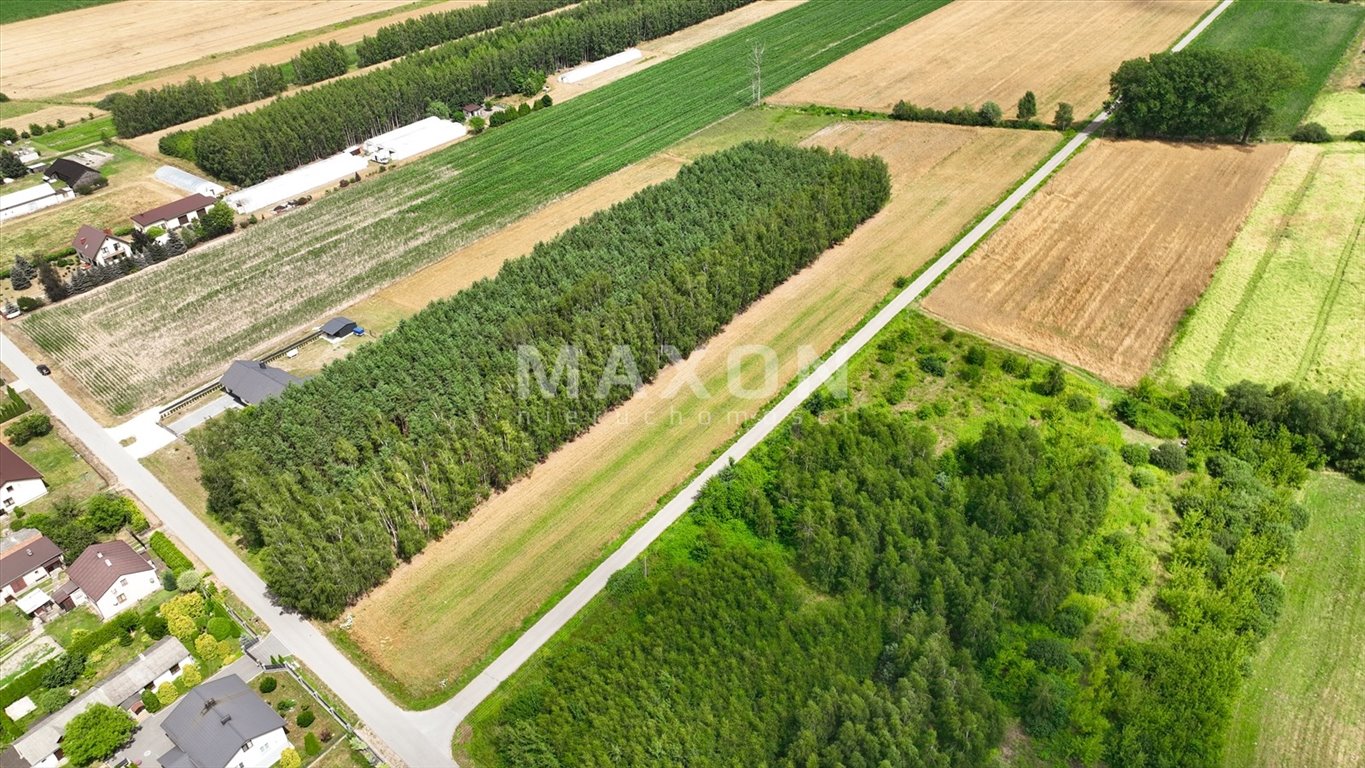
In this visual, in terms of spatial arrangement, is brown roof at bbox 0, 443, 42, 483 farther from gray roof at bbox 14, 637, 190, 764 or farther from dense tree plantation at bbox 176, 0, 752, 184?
dense tree plantation at bbox 176, 0, 752, 184

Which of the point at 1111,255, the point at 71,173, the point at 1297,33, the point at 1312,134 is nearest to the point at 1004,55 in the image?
the point at 1297,33

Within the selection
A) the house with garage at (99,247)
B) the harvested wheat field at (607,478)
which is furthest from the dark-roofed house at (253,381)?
the house with garage at (99,247)

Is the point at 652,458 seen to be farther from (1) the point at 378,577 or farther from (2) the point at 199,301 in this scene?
(2) the point at 199,301

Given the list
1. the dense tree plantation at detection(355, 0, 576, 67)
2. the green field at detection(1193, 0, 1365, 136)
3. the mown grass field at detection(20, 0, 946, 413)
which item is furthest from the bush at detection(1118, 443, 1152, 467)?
the dense tree plantation at detection(355, 0, 576, 67)

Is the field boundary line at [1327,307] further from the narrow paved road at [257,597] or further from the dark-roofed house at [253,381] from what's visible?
the dark-roofed house at [253,381]

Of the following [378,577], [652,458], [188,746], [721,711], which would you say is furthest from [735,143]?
[188,746]
